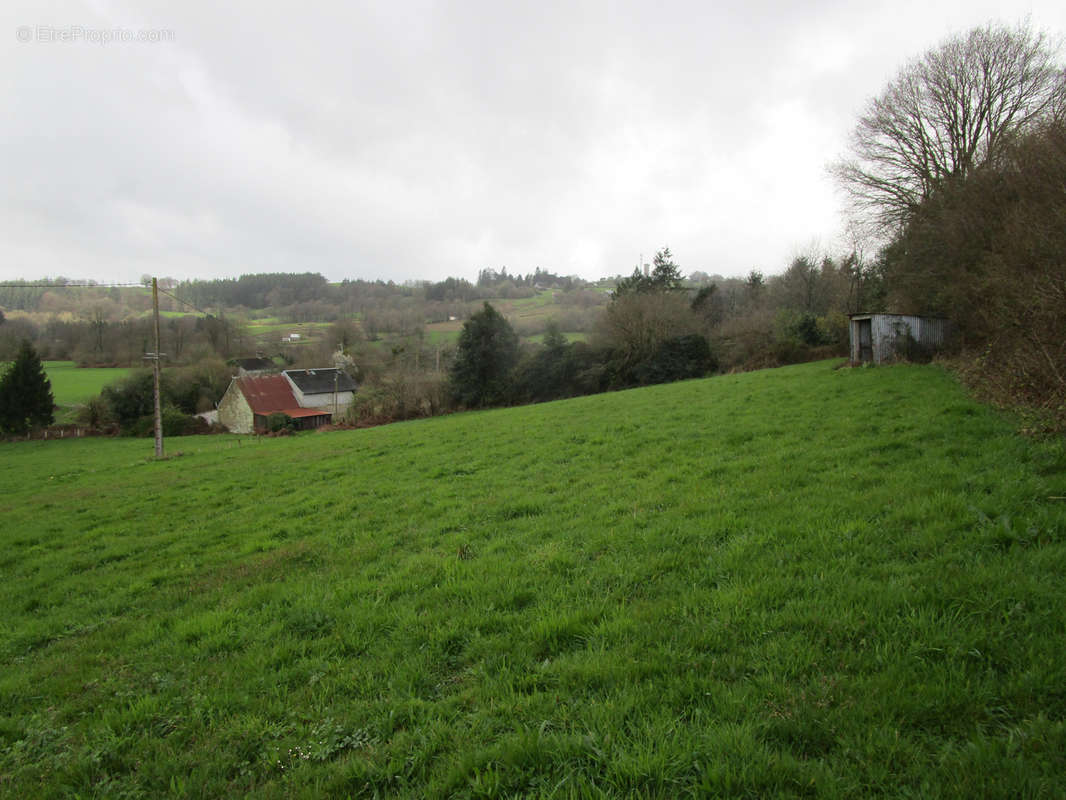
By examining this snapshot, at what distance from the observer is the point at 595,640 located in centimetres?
357

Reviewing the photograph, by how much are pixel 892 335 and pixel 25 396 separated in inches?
2288

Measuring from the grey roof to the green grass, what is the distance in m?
14.0

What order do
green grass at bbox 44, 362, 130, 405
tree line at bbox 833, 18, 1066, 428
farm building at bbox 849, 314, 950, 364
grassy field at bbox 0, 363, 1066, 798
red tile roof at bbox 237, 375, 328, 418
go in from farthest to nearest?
green grass at bbox 44, 362, 130, 405
red tile roof at bbox 237, 375, 328, 418
farm building at bbox 849, 314, 950, 364
tree line at bbox 833, 18, 1066, 428
grassy field at bbox 0, 363, 1066, 798

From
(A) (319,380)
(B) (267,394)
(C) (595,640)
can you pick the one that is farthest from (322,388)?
(C) (595,640)

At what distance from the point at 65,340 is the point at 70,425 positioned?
30.6 m

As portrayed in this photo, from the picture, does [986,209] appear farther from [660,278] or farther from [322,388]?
[322,388]

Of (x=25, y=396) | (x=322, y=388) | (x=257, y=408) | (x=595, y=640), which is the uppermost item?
(x=322, y=388)

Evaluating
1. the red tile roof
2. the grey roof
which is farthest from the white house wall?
the grey roof

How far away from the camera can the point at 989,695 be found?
2.55 m

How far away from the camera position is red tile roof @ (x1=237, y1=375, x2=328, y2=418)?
4441 cm

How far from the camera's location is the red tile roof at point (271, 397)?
44406 mm

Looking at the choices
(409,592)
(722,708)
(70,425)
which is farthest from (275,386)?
(722,708)

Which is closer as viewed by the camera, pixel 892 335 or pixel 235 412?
pixel 892 335

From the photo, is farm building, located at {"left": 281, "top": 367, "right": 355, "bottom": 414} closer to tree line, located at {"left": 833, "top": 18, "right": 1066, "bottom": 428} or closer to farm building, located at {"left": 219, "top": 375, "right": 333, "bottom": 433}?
farm building, located at {"left": 219, "top": 375, "right": 333, "bottom": 433}
